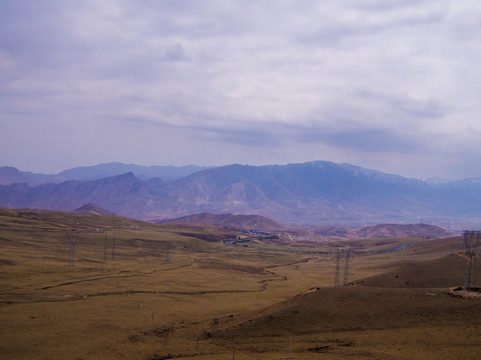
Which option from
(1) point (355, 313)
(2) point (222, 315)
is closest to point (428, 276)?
(1) point (355, 313)

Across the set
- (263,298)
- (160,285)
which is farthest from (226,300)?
(160,285)

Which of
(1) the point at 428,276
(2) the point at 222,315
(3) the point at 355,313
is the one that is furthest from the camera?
(1) the point at 428,276

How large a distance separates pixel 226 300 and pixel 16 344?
30.7 metres

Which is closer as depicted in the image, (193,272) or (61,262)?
(61,262)

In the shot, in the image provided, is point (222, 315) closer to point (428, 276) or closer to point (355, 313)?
point (355, 313)

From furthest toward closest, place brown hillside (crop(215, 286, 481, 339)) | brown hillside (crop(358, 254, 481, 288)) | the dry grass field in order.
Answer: brown hillside (crop(358, 254, 481, 288)), brown hillside (crop(215, 286, 481, 339)), the dry grass field

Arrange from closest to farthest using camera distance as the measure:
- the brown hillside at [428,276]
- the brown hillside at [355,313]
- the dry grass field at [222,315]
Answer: the dry grass field at [222,315], the brown hillside at [355,313], the brown hillside at [428,276]

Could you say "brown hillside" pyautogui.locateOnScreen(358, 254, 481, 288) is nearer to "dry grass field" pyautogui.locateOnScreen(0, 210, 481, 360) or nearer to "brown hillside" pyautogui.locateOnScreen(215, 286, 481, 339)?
"dry grass field" pyautogui.locateOnScreen(0, 210, 481, 360)

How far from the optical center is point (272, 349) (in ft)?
115

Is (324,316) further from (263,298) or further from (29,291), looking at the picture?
(29,291)

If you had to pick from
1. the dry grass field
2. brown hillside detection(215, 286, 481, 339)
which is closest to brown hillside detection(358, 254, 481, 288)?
the dry grass field

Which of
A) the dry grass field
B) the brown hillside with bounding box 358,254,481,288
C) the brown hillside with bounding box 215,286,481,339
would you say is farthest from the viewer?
the brown hillside with bounding box 358,254,481,288

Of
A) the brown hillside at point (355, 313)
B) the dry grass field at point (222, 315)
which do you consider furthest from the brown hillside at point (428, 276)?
the brown hillside at point (355, 313)

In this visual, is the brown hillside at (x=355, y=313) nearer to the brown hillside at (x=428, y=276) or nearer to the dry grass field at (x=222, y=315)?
the dry grass field at (x=222, y=315)
